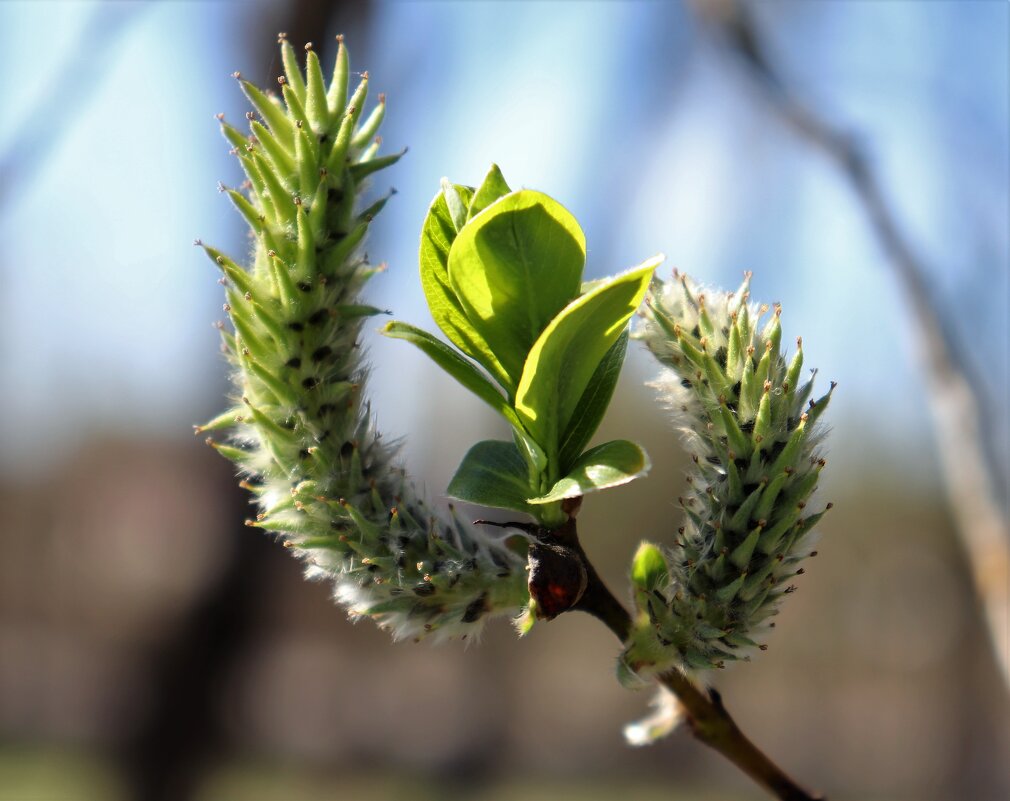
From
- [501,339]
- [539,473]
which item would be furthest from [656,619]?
[501,339]

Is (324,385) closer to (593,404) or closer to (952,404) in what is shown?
(593,404)

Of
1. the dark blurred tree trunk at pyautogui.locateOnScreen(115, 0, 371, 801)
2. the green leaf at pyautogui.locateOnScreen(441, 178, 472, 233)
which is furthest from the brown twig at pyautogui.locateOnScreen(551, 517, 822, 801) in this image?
the dark blurred tree trunk at pyautogui.locateOnScreen(115, 0, 371, 801)

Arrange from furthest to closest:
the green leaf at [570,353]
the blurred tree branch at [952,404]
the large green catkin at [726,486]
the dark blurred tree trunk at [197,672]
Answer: the dark blurred tree trunk at [197,672]
the blurred tree branch at [952,404]
the large green catkin at [726,486]
the green leaf at [570,353]

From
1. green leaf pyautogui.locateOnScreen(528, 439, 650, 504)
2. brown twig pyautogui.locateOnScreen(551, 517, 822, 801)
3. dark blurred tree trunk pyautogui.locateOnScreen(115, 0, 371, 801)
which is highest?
green leaf pyautogui.locateOnScreen(528, 439, 650, 504)

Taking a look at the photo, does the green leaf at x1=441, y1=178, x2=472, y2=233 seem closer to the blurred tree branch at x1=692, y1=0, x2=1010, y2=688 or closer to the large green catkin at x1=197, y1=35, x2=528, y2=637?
the large green catkin at x1=197, y1=35, x2=528, y2=637

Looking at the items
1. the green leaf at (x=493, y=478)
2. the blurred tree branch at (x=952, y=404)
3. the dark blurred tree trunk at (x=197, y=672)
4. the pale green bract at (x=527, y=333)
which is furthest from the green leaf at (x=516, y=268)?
the dark blurred tree trunk at (x=197, y=672)

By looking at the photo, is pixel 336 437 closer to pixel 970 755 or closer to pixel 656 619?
pixel 656 619

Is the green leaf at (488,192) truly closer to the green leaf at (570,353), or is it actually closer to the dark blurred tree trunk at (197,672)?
the green leaf at (570,353)
